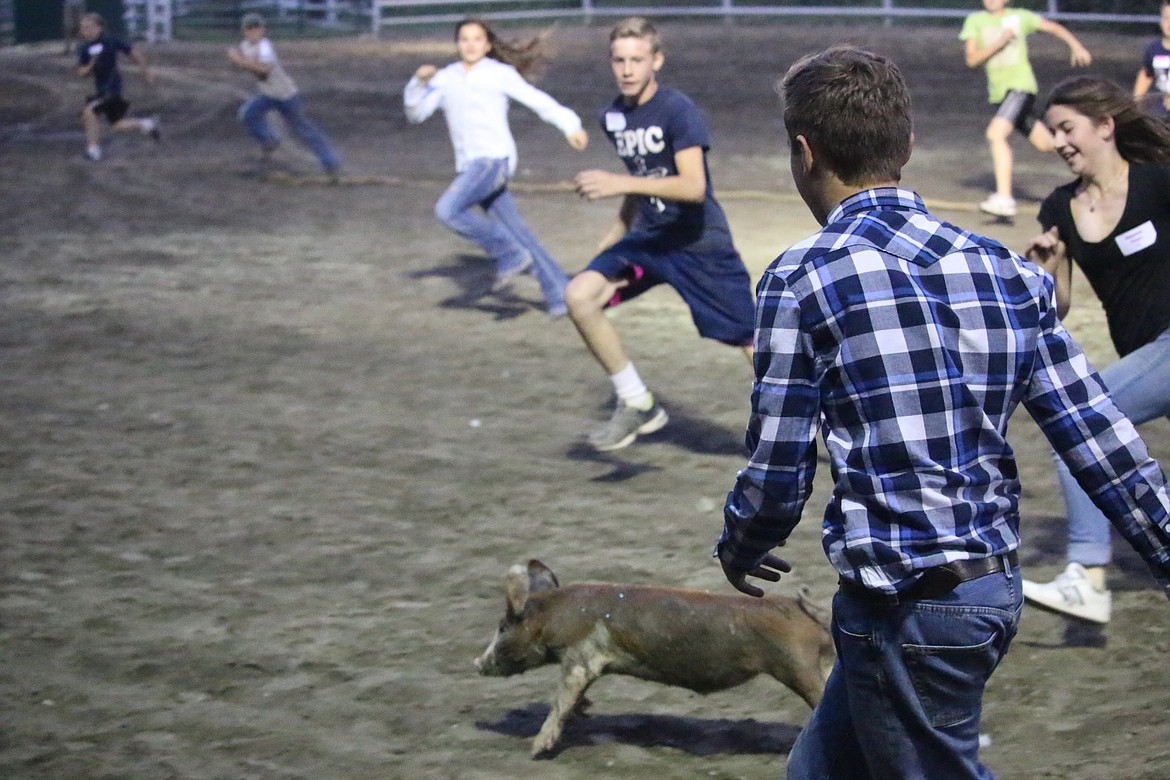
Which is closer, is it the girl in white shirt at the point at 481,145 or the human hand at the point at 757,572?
the human hand at the point at 757,572

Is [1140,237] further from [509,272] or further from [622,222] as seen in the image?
[509,272]

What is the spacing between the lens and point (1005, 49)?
1248 cm

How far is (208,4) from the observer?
33.3m

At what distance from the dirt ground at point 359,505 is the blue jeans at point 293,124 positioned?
0.74 meters

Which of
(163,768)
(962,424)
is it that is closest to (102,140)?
(163,768)

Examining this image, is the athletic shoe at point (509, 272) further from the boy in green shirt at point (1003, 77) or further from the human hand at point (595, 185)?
the boy in green shirt at point (1003, 77)

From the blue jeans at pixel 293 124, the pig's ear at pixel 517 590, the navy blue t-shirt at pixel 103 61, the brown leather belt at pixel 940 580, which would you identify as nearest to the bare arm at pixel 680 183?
the pig's ear at pixel 517 590

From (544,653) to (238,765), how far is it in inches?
36.0

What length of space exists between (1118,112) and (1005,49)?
27.1 ft

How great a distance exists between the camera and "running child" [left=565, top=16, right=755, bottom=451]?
680 cm

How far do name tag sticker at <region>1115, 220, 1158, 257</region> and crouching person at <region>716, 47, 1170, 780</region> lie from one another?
231 cm

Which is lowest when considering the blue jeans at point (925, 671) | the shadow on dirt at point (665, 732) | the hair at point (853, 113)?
the shadow on dirt at point (665, 732)

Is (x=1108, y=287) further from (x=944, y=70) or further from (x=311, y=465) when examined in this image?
(x=944, y=70)

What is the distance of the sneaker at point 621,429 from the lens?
718cm
